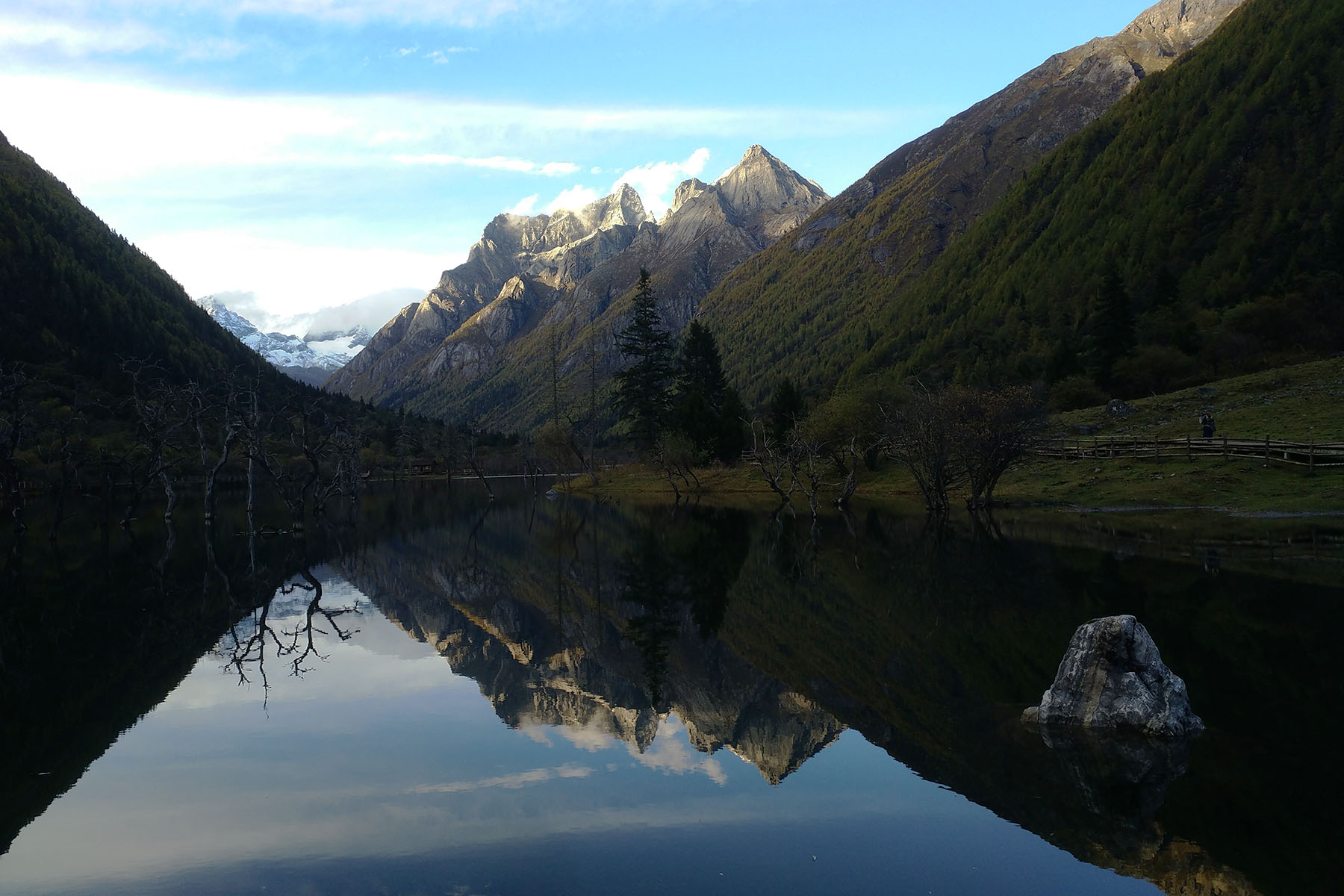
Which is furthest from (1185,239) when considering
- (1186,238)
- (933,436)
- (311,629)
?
(311,629)

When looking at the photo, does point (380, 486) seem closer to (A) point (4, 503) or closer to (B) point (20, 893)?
(A) point (4, 503)

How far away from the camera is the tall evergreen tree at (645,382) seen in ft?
377

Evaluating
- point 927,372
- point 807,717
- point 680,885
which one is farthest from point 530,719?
point 927,372

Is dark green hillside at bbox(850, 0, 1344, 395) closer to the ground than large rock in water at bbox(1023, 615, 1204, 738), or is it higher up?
higher up

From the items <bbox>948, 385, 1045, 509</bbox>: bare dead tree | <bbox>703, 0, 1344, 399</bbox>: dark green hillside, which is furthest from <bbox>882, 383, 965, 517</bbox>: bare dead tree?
<bbox>703, 0, 1344, 399</bbox>: dark green hillside

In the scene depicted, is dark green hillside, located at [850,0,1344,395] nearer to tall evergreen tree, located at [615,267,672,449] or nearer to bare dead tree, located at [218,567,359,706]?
tall evergreen tree, located at [615,267,672,449]

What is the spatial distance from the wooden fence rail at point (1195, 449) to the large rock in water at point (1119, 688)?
46468 mm

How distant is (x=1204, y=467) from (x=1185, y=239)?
100513 mm

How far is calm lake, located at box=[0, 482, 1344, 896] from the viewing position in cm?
1127

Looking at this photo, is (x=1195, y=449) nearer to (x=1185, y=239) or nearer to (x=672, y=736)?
(x=672, y=736)

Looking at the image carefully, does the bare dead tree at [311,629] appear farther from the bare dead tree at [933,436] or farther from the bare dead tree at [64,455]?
the bare dead tree at [933,436]

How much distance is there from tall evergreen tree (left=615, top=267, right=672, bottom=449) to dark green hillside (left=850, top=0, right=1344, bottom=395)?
47.6 metres

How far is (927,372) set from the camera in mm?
157375

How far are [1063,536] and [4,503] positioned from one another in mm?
112030
